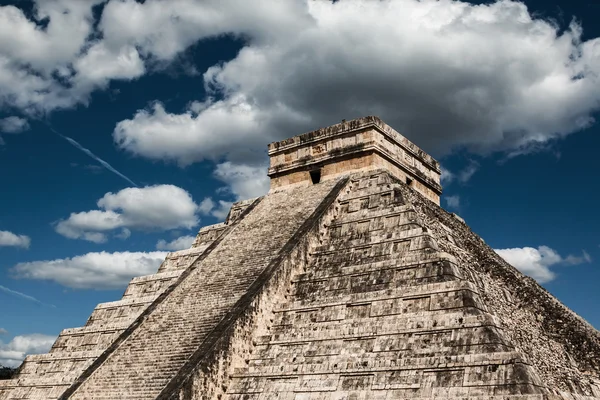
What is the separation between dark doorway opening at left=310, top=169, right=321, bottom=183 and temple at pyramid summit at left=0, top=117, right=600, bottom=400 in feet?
2.02

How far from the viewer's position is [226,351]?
10039 mm

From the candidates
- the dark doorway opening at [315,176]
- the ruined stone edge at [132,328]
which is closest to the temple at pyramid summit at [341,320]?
the ruined stone edge at [132,328]

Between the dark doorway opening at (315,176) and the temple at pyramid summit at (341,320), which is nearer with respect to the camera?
the temple at pyramid summit at (341,320)

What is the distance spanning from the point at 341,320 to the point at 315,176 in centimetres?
640

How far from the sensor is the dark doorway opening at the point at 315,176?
1581 cm

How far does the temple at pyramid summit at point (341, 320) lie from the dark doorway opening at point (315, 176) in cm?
62

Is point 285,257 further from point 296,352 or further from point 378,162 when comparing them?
point 378,162

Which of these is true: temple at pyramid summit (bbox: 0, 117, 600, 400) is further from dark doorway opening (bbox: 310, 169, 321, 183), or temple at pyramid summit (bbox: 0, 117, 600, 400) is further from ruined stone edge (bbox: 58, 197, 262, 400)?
dark doorway opening (bbox: 310, 169, 321, 183)

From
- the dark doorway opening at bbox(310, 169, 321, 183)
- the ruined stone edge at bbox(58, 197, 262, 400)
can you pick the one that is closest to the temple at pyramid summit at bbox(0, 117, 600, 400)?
the ruined stone edge at bbox(58, 197, 262, 400)

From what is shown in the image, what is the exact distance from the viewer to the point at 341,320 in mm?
10109

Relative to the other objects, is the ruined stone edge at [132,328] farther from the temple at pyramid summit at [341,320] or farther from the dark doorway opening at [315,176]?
the dark doorway opening at [315,176]

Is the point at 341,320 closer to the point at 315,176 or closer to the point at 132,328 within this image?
the point at 132,328

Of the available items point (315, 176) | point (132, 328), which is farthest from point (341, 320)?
point (315, 176)

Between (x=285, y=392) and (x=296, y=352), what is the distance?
2.42 feet
